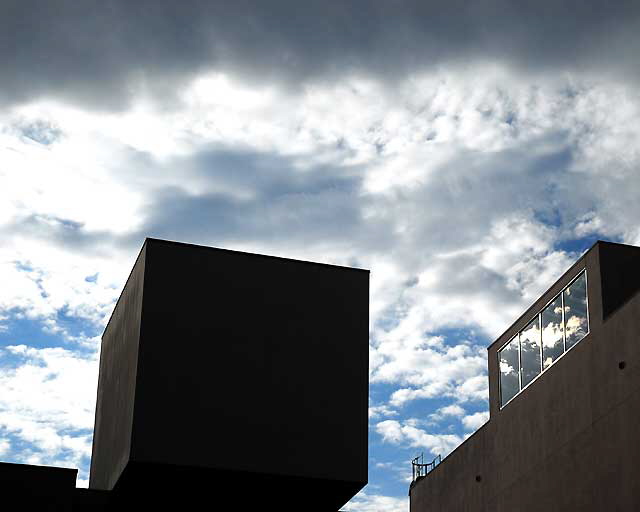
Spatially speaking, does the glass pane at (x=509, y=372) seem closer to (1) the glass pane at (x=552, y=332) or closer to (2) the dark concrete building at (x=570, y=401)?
(2) the dark concrete building at (x=570, y=401)

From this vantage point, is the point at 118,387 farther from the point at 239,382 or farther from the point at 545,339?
the point at 545,339

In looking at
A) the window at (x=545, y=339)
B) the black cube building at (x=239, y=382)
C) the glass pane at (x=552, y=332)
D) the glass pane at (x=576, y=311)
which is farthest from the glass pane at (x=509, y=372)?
the black cube building at (x=239, y=382)

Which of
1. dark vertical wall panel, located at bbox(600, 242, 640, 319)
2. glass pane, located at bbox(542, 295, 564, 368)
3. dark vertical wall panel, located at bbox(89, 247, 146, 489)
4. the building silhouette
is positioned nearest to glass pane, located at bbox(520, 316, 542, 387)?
glass pane, located at bbox(542, 295, 564, 368)

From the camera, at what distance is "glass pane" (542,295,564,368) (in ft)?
98.3

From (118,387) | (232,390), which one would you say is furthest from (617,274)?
(118,387)

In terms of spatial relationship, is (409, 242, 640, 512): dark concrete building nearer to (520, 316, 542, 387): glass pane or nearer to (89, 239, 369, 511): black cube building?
(520, 316, 542, 387): glass pane

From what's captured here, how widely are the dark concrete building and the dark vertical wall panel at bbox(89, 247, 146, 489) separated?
11.3m

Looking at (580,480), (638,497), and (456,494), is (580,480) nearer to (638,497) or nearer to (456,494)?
(638,497)

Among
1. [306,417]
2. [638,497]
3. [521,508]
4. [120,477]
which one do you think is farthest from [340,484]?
[521,508]

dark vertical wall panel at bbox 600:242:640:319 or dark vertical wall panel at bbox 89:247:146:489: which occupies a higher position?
dark vertical wall panel at bbox 600:242:640:319

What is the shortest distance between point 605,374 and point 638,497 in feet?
10.7

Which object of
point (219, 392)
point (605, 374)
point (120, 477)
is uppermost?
point (605, 374)

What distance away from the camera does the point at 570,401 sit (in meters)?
28.5

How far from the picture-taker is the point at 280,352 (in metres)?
23.5
